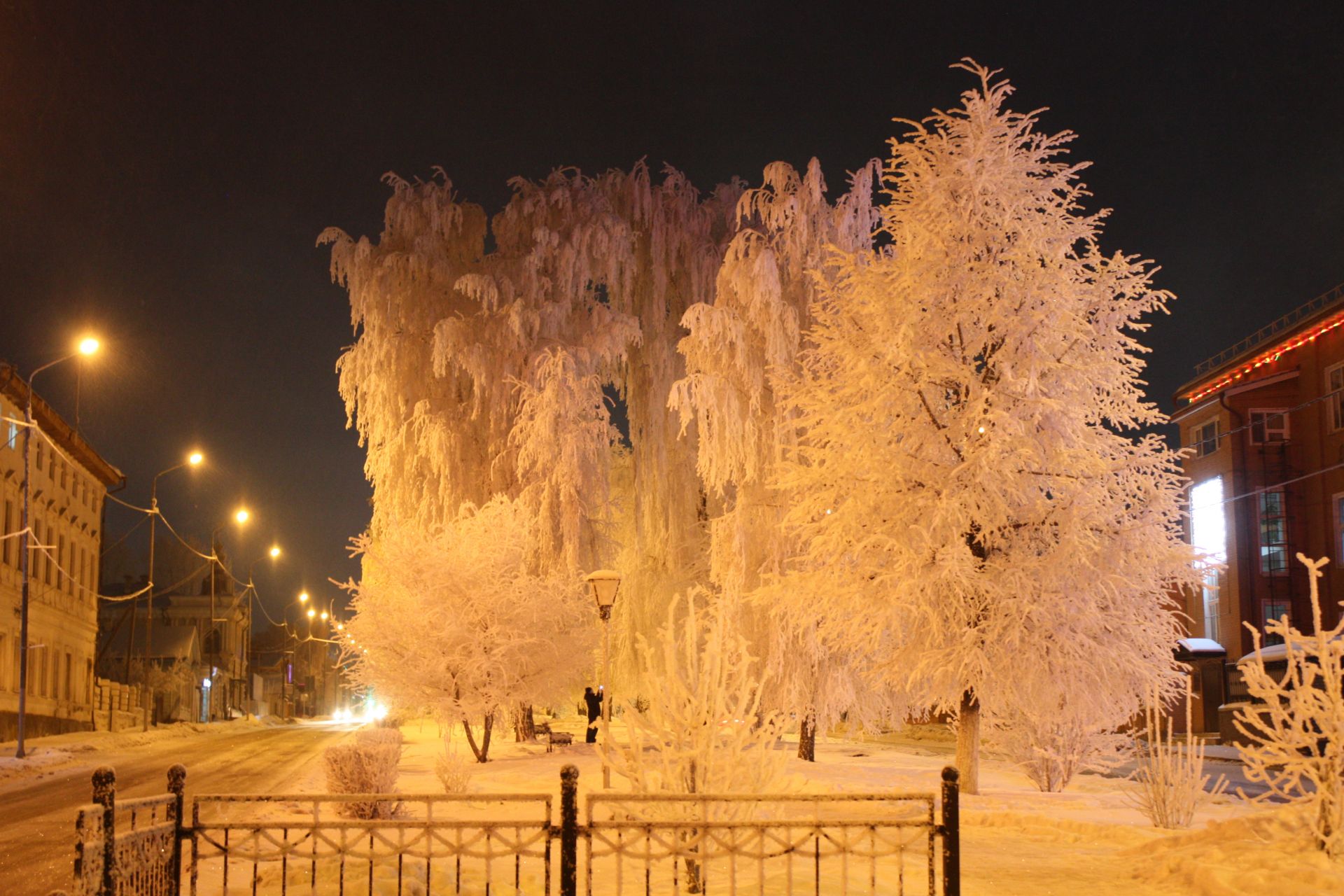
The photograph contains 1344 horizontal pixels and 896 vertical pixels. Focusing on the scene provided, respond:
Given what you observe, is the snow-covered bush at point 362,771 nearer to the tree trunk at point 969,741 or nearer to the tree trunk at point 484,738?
the tree trunk at point 969,741

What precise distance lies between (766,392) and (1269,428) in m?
29.5

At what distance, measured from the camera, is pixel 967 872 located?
32.2ft

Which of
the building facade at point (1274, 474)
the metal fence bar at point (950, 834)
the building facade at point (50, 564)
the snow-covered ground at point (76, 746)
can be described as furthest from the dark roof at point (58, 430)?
the building facade at point (1274, 474)

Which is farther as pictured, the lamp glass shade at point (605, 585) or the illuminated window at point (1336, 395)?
the illuminated window at point (1336, 395)

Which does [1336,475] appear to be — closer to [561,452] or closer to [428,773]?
[561,452]

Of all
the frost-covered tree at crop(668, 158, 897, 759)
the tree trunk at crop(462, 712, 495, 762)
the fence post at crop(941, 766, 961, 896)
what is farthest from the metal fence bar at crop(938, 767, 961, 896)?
the tree trunk at crop(462, 712, 495, 762)

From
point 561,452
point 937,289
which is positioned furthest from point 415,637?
point 937,289

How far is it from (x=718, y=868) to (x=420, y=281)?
18733 millimetres

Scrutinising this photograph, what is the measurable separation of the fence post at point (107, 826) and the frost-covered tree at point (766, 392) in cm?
1316

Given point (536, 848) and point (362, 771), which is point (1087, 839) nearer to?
point (536, 848)

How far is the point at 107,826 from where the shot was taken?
6309 mm

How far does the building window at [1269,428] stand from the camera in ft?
137

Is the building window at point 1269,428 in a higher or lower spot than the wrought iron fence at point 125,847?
higher

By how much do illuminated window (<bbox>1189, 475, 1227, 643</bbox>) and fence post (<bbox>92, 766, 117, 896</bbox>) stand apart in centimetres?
4311
